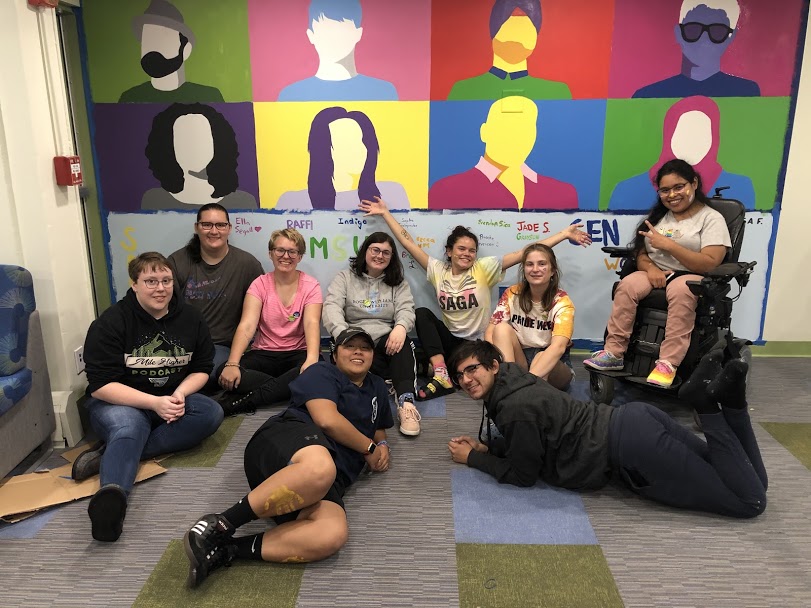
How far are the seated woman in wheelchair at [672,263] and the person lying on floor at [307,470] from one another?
137cm

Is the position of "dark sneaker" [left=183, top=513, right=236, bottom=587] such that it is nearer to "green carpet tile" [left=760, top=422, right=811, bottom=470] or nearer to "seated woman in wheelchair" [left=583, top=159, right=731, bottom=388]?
"seated woman in wheelchair" [left=583, top=159, right=731, bottom=388]

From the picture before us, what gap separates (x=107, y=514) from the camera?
219 cm

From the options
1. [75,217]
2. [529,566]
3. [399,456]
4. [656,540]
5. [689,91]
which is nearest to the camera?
[529,566]

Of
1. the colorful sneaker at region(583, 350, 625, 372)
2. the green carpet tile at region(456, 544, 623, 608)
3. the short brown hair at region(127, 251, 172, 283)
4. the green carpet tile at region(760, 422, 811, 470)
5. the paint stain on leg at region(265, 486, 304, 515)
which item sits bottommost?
the green carpet tile at region(456, 544, 623, 608)

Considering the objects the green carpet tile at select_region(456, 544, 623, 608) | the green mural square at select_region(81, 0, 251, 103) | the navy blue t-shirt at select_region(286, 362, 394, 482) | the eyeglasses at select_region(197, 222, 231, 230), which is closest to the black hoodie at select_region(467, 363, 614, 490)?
the green carpet tile at select_region(456, 544, 623, 608)

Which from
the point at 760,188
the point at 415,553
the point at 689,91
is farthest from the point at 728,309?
the point at 415,553

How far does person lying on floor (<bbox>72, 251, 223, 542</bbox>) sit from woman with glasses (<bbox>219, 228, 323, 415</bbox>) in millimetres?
425

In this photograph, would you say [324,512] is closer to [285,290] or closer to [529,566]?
[529,566]

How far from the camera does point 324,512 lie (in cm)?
212

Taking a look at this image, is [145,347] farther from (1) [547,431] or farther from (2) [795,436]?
(2) [795,436]

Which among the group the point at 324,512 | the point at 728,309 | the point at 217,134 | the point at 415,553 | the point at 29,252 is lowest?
the point at 415,553

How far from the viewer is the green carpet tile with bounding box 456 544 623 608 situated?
1.93m

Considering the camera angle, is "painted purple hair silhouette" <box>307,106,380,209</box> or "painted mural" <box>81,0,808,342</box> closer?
"painted mural" <box>81,0,808,342</box>

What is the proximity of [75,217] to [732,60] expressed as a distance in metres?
3.53
